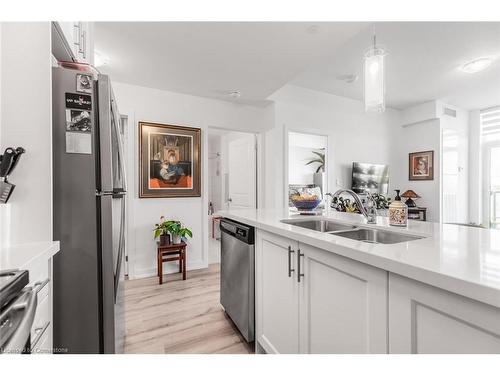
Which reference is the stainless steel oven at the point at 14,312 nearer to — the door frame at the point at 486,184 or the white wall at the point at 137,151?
the white wall at the point at 137,151

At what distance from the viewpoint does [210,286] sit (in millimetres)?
2770

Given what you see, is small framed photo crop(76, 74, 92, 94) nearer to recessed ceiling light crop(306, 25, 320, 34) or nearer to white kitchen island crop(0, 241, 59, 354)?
white kitchen island crop(0, 241, 59, 354)

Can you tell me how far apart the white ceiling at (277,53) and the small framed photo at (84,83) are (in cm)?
104

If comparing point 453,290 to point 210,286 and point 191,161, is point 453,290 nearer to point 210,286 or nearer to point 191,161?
point 210,286

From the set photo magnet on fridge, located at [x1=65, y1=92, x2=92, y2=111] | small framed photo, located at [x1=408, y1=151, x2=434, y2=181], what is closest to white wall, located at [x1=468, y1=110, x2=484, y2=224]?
small framed photo, located at [x1=408, y1=151, x2=434, y2=181]

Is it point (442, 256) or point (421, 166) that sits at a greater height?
point (421, 166)

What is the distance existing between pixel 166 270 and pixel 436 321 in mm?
3074

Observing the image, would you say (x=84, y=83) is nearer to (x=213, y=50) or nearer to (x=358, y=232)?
(x=213, y=50)

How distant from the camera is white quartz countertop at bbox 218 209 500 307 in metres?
0.58

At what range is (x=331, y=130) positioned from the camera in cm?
434

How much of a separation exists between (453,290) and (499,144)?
6.29 meters

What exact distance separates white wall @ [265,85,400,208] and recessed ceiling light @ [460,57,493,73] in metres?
1.60

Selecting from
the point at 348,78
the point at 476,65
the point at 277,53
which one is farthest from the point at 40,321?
the point at 476,65
